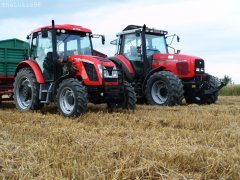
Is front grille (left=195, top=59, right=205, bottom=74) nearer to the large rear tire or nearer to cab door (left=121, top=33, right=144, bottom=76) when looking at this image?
cab door (left=121, top=33, right=144, bottom=76)

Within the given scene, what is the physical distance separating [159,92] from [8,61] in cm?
424

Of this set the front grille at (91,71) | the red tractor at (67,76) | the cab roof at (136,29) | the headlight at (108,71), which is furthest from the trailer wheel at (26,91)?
the cab roof at (136,29)

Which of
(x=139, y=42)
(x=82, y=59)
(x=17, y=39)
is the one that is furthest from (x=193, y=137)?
(x=17, y=39)

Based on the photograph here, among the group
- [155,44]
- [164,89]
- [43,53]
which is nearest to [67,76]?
[43,53]

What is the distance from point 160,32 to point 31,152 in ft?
28.9

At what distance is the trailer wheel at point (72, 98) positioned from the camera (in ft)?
27.0

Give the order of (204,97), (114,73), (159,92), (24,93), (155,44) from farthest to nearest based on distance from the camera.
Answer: (204,97)
(155,44)
(159,92)
(24,93)
(114,73)

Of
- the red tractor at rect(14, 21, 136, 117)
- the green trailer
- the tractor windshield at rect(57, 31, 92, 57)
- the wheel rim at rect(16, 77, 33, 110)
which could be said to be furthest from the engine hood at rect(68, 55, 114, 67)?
the green trailer

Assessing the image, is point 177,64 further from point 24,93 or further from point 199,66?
point 24,93

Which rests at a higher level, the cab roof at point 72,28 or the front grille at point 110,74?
the cab roof at point 72,28

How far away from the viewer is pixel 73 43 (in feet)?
31.5

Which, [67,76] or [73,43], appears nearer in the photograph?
[67,76]

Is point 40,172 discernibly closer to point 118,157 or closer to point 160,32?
point 118,157

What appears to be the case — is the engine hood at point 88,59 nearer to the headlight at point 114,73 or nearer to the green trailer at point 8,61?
the headlight at point 114,73
